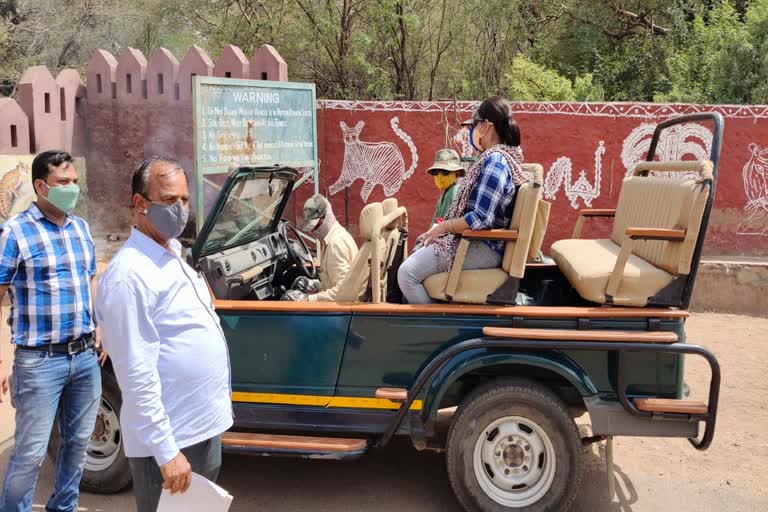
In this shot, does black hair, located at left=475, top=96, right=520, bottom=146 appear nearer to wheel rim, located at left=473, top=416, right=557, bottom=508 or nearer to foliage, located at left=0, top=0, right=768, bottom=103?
wheel rim, located at left=473, top=416, right=557, bottom=508

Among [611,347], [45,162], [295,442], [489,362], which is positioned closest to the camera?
[45,162]

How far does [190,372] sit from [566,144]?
8.04 metres

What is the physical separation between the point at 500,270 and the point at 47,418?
7.54 ft

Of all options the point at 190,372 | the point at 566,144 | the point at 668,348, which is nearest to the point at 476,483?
the point at 668,348

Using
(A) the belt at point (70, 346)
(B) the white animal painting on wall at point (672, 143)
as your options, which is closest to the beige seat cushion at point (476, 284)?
(A) the belt at point (70, 346)

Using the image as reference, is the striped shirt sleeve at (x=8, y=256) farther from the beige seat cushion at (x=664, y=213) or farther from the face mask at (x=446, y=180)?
the face mask at (x=446, y=180)

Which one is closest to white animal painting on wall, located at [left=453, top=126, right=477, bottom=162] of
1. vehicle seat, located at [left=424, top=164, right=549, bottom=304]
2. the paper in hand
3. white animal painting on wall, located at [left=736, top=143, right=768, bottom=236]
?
white animal painting on wall, located at [left=736, top=143, right=768, bottom=236]

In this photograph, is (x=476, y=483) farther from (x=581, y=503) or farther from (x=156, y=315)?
(x=156, y=315)

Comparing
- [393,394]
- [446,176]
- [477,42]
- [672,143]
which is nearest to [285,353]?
[393,394]

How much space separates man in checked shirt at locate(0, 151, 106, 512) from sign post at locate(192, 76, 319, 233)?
3.17m

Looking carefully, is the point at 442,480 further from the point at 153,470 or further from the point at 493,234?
the point at 153,470

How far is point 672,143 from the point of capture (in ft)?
32.0

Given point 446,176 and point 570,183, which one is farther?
point 570,183

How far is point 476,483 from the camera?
406cm
